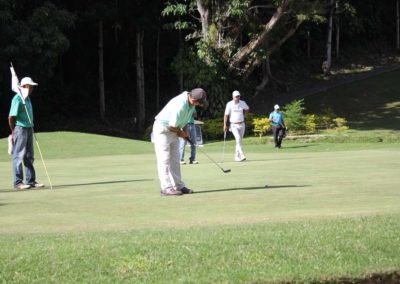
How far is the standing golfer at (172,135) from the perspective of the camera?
12234 millimetres

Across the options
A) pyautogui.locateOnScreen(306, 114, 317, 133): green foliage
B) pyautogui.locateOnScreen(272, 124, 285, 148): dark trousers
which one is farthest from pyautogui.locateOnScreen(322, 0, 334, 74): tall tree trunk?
pyautogui.locateOnScreen(272, 124, 285, 148): dark trousers

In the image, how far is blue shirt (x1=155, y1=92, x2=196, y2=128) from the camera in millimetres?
12250

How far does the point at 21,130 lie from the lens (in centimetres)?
1461

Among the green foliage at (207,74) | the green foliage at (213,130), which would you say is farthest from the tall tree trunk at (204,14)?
the green foliage at (213,130)

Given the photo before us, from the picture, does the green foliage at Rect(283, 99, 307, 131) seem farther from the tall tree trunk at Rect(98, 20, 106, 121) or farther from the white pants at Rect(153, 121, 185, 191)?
the white pants at Rect(153, 121, 185, 191)

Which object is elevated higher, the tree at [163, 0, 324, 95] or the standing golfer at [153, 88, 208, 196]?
the tree at [163, 0, 324, 95]

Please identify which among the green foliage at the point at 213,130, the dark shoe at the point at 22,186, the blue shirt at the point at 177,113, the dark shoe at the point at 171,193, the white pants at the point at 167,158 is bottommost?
the green foliage at the point at 213,130

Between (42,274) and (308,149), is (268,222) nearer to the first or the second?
(42,274)

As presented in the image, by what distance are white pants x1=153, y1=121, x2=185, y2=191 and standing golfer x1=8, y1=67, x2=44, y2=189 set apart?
325 centimetres

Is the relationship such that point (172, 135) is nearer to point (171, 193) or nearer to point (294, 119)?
point (171, 193)

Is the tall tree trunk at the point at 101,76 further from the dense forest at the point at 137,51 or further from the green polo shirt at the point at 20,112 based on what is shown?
the green polo shirt at the point at 20,112

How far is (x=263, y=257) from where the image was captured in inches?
270

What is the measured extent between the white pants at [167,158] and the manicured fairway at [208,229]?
1.14ft

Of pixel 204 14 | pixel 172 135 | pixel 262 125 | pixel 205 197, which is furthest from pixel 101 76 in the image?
pixel 205 197
